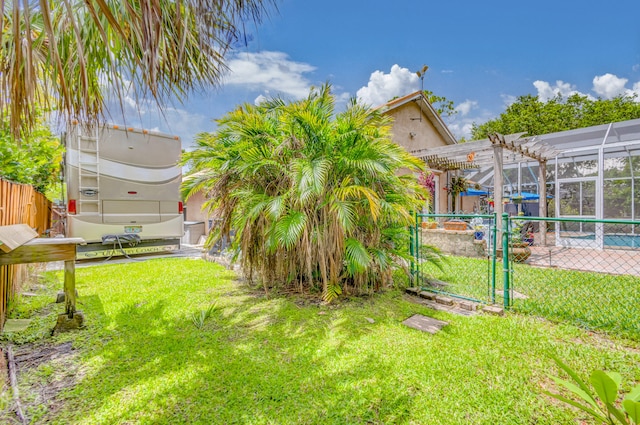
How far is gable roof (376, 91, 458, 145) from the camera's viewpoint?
38.6 feet

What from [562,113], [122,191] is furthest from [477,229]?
[562,113]

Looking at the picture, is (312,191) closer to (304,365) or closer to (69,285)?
(304,365)

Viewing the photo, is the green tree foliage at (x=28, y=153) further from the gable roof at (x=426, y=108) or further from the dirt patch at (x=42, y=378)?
the gable roof at (x=426, y=108)

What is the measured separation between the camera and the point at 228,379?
2742 millimetres

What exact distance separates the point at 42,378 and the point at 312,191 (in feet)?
11.1

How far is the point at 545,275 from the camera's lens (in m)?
6.22

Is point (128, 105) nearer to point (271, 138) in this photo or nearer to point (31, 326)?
point (271, 138)

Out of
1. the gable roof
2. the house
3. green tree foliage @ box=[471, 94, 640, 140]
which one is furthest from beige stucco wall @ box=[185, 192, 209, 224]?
green tree foliage @ box=[471, 94, 640, 140]

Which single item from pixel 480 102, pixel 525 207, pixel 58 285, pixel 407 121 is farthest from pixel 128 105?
pixel 480 102

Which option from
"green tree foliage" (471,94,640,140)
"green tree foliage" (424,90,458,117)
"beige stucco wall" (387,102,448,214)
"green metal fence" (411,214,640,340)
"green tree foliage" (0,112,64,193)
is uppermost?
"green tree foliage" (424,90,458,117)

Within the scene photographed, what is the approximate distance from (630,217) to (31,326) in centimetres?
1625

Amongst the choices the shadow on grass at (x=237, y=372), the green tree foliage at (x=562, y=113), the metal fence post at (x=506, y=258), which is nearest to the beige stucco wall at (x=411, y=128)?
the metal fence post at (x=506, y=258)

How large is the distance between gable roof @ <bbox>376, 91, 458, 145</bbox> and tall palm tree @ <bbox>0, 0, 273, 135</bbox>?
29.8 ft

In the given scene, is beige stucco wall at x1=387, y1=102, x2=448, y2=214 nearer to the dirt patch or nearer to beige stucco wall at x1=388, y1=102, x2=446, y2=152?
Result: beige stucco wall at x1=388, y1=102, x2=446, y2=152
